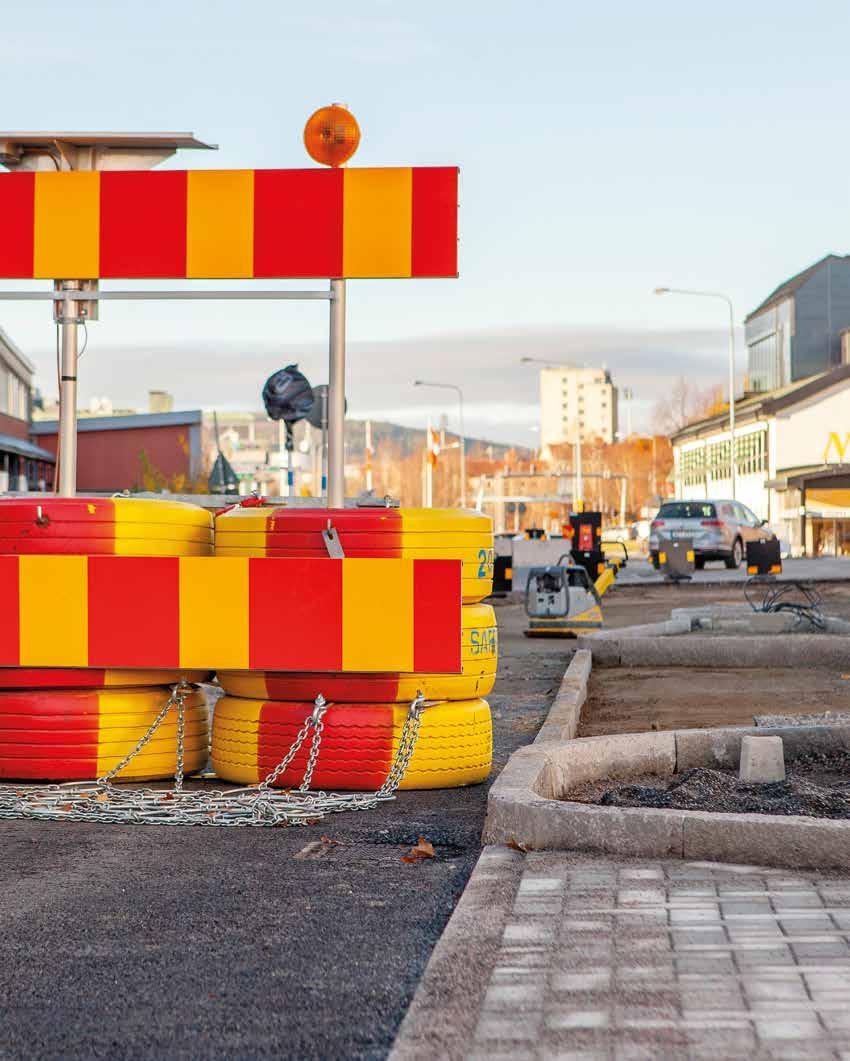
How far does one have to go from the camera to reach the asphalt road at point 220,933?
3268 millimetres

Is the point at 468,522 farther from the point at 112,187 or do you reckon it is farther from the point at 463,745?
the point at 112,187

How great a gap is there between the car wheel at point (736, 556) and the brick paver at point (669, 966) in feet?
111

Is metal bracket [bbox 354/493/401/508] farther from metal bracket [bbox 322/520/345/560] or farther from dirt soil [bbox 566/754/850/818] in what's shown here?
dirt soil [bbox 566/754/850/818]

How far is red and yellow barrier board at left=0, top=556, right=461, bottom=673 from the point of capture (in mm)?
6422

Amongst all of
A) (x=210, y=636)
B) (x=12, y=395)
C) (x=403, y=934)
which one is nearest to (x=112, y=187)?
(x=210, y=636)

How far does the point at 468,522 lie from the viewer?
22.3 ft

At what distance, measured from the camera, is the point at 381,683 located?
6.51 m

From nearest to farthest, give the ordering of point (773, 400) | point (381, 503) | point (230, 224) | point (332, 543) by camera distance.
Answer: point (332, 543) → point (381, 503) → point (230, 224) → point (773, 400)

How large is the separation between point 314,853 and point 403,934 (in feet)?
3.86

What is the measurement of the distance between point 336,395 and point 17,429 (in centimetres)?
5060

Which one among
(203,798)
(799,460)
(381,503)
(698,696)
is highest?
(799,460)

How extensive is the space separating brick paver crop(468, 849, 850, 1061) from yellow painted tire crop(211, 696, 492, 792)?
178 cm

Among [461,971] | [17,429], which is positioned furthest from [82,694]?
[17,429]

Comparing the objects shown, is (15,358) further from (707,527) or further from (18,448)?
(707,527)
